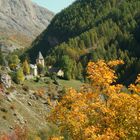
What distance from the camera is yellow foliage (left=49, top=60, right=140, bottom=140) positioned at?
26.6 m

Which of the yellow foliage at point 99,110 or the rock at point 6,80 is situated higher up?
the yellow foliage at point 99,110

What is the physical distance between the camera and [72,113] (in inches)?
1086

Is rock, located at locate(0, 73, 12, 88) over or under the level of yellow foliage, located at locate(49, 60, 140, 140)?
under

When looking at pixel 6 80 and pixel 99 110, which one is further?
pixel 6 80

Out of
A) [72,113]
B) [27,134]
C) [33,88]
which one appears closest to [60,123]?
[72,113]

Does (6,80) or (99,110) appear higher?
(99,110)

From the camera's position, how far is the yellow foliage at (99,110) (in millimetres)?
26625

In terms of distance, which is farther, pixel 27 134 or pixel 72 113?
pixel 27 134

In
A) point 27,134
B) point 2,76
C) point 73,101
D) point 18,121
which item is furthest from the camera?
point 2,76

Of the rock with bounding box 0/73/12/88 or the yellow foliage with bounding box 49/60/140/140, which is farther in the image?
the rock with bounding box 0/73/12/88

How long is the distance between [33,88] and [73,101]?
157 meters

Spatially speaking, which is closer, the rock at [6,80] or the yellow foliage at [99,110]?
the yellow foliage at [99,110]

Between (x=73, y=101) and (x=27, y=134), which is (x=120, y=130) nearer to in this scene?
(x=73, y=101)

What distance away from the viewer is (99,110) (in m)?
27.8
